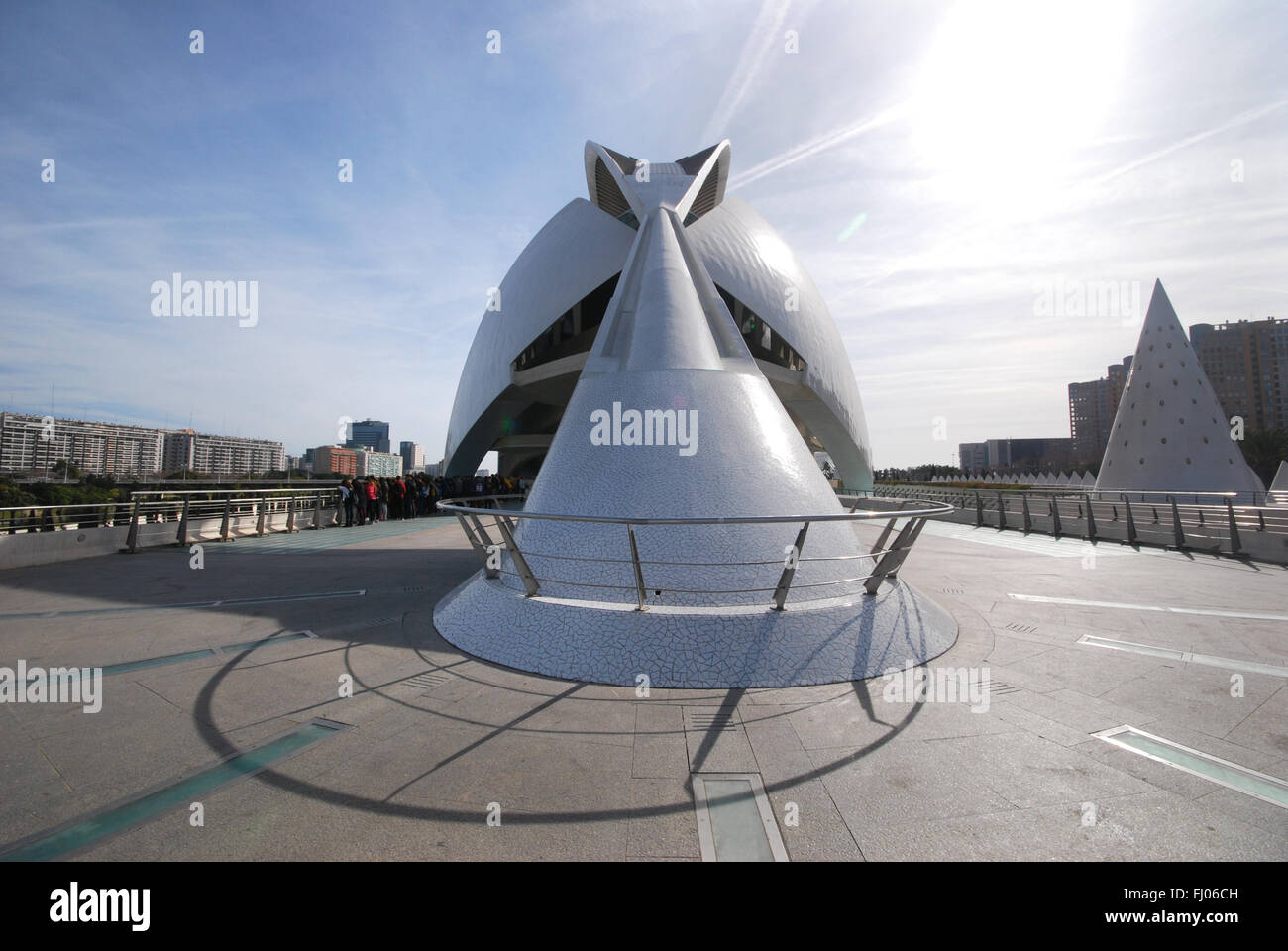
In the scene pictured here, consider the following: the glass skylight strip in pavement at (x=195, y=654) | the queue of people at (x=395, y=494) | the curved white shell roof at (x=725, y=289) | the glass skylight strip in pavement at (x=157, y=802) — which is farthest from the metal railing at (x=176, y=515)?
the curved white shell roof at (x=725, y=289)

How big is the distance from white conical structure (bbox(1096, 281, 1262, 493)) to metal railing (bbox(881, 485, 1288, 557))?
9633 mm

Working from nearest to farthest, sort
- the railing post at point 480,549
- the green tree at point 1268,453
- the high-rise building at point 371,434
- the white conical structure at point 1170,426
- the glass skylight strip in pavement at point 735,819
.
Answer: the glass skylight strip in pavement at point 735,819
the railing post at point 480,549
the white conical structure at point 1170,426
the green tree at point 1268,453
the high-rise building at point 371,434

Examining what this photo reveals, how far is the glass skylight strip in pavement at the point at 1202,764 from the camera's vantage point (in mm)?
2135

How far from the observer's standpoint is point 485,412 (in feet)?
80.0

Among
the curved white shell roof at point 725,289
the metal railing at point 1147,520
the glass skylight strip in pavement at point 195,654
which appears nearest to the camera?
the glass skylight strip in pavement at point 195,654

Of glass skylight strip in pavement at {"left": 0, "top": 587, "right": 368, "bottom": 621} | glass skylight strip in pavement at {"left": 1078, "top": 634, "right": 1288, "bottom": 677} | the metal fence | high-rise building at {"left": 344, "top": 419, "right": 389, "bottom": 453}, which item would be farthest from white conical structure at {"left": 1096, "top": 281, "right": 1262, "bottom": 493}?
high-rise building at {"left": 344, "top": 419, "right": 389, "bottom": 453}

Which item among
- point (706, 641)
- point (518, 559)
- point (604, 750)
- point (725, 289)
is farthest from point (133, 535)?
point (725, 289)

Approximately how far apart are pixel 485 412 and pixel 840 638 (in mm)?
22735

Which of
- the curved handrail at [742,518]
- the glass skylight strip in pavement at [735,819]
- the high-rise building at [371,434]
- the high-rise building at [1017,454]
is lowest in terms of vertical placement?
the glass skylight strip in pavement at [735,819]

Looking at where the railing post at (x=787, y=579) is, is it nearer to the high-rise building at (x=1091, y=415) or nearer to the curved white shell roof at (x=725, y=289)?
the curved white shell roof at (x=725, y=289)

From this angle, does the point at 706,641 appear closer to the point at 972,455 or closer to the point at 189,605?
the point at 189,605

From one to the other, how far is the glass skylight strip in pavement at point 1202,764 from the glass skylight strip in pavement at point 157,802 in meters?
3.81

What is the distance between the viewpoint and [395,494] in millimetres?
18047

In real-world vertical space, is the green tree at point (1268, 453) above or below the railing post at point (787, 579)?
above
